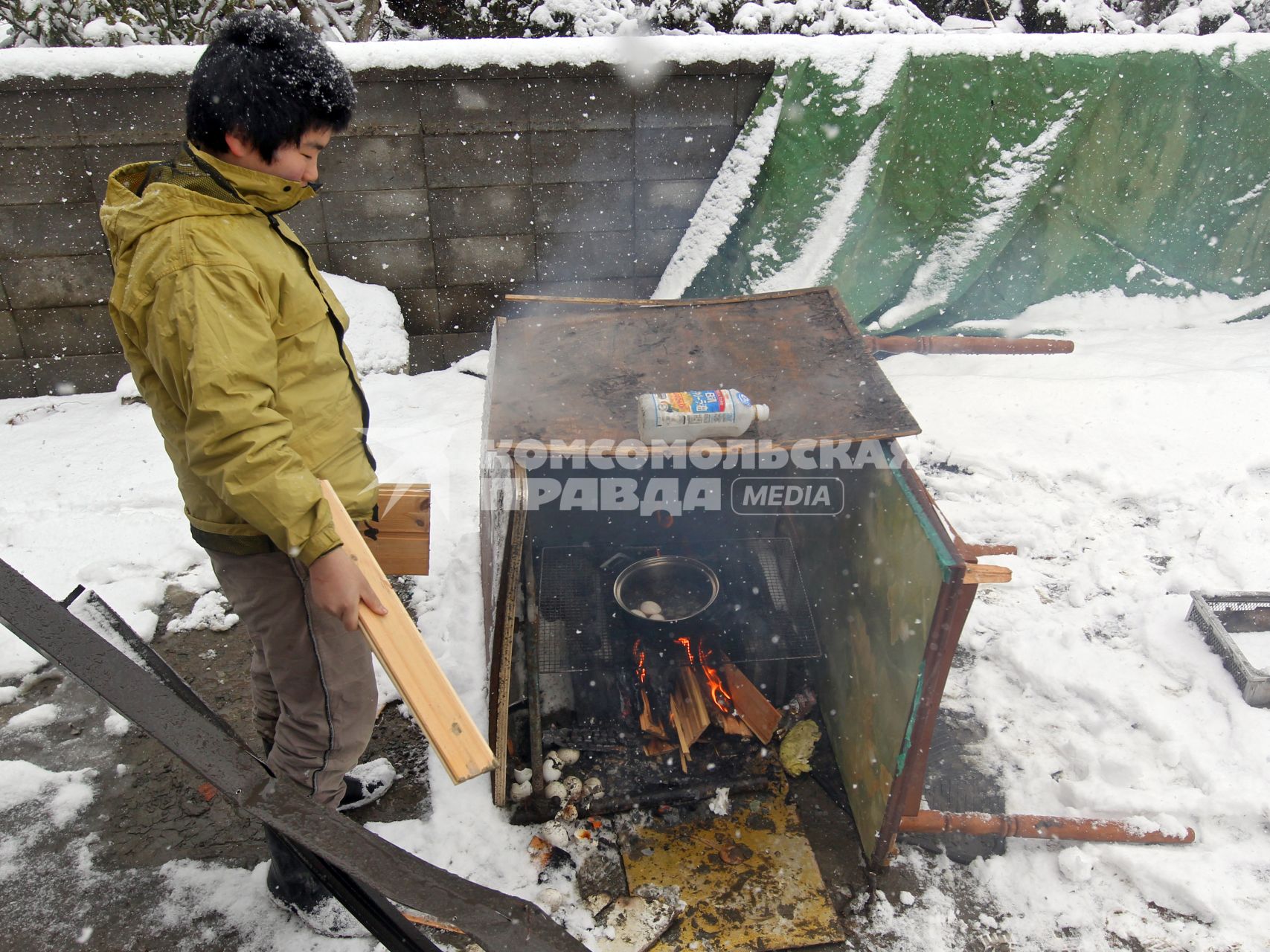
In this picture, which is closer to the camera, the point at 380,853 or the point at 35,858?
the point at 380,853

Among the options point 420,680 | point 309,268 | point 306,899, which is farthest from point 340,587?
point 306,899

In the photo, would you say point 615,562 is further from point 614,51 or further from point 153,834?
point 614,51

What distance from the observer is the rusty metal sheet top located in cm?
282

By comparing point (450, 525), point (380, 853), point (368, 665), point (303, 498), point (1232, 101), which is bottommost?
point (450, 525)

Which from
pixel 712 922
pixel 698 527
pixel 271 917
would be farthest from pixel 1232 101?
pixel 271 917

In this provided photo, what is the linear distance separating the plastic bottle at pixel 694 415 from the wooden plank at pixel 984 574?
91 centimetres

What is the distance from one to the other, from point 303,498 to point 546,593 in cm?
169

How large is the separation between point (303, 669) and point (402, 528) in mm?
720

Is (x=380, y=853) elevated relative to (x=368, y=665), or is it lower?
elevated

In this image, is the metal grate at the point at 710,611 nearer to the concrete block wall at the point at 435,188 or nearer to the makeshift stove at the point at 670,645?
the makeshift stove at the point at 670,645

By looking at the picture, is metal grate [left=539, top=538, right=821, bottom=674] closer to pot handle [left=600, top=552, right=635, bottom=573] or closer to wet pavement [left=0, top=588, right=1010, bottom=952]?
pot handle [left=600, top=552, right=635, bottom=573]

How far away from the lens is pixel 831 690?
10.5ft

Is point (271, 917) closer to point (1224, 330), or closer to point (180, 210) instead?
point (180, 210)

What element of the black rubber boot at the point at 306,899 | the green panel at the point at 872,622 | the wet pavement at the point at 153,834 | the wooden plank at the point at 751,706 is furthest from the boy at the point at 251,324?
the wooden plank at the point at 751,706
